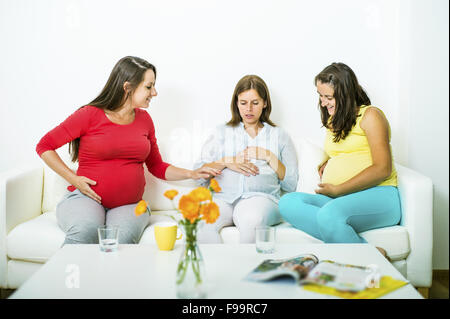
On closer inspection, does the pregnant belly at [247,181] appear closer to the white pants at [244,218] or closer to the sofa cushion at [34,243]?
the white pants at [244,218]

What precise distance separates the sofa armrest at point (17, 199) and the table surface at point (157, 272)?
2.09 ft

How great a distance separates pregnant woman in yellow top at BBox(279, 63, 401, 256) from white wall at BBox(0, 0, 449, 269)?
540mm

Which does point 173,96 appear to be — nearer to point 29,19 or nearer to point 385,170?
point 29,19

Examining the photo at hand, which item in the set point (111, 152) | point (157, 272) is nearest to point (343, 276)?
point (157, 272)

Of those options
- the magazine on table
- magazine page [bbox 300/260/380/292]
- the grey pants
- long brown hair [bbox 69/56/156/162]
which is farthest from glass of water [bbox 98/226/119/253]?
long brown hair [bbox 69/56/156/162]

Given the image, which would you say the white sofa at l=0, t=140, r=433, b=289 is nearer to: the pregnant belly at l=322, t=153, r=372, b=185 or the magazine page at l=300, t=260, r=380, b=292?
the pregnant belly at l=322, t=153, r=372, b=185

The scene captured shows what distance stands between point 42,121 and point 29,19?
1.90 feet

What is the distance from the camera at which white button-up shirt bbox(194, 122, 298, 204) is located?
2330 millimetres

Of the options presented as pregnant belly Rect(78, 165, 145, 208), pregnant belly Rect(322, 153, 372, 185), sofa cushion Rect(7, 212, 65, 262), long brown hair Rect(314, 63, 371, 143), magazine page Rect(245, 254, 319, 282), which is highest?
long brown hair Rect(314, 63, 371, 143)

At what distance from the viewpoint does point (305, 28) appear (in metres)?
2.69

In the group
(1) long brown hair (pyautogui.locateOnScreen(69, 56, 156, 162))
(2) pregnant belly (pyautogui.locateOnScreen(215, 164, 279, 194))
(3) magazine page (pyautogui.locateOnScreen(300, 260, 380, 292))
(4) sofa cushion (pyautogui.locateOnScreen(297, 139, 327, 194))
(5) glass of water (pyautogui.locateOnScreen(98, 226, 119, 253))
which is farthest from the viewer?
(4) sofa cushion (pyautogui.locateOnScreen(297, 139, 327, 194))

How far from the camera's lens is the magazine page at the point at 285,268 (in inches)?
52.2

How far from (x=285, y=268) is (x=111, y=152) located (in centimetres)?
114

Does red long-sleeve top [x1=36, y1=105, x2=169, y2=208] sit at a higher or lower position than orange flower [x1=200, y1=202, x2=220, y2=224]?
higher
